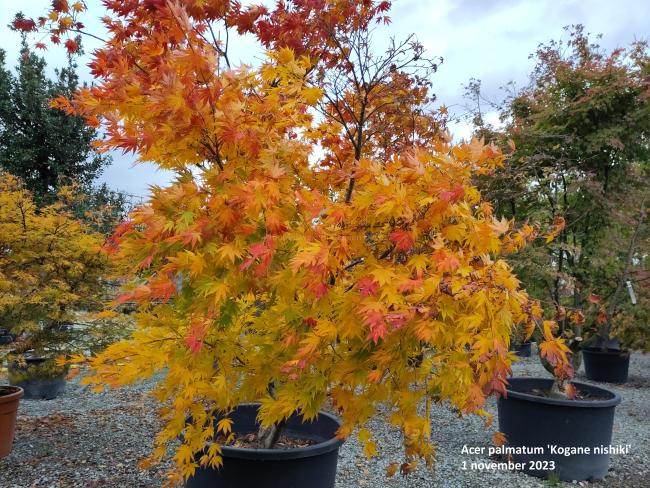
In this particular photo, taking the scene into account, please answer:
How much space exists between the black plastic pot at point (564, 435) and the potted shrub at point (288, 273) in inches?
81.5

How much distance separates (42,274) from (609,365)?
26.7 ft

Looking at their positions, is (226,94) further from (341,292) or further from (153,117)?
(341,292)

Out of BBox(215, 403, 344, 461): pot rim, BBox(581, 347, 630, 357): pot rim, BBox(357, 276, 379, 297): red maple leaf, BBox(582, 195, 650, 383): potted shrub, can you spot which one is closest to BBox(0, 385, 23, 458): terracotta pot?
BBox(215, 403, 344, 461): pot rim

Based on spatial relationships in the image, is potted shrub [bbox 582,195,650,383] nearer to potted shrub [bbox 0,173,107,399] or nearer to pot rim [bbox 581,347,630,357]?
pot rim [bbox 581,347,630,357]

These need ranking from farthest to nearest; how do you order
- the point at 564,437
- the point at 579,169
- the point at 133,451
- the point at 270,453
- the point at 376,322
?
the point at 579,169 → the point at 133,451 → the point at 564,437 → the point at 270,453 → the point at 376,322

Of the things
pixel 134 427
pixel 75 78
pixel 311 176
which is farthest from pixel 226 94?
pixel 75 78

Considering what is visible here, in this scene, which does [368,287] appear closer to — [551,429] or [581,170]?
[551,429]

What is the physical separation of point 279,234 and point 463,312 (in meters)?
0.75

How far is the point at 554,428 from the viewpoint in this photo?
402 cm

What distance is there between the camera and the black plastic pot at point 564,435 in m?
3.96

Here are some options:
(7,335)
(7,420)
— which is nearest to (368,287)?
(7,420)

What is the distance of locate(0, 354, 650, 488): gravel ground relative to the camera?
12.4 ft

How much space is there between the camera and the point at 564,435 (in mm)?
3994

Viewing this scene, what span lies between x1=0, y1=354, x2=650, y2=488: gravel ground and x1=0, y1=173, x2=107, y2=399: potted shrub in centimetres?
72
